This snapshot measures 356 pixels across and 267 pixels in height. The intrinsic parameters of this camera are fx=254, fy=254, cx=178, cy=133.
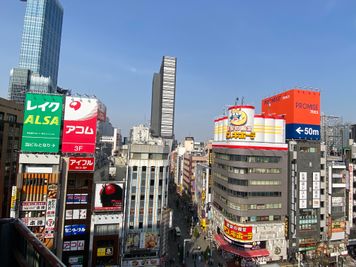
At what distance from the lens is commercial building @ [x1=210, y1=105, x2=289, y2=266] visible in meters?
50.8

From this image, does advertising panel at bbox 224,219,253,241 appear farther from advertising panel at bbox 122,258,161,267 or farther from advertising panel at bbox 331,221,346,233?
advertising panel at bbox 331,221,346,233

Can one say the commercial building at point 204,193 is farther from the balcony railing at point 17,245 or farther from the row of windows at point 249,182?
the balcony railing at point 17,245

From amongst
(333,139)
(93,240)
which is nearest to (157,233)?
(93,240)

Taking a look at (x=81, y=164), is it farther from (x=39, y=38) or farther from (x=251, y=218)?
(x=39, y=38)

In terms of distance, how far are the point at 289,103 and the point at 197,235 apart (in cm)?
3944

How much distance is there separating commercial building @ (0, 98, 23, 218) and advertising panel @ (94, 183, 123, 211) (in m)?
22.9

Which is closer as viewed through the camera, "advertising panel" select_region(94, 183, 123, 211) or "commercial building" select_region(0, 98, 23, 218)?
"advertising panel" select_region(94, 183, 123, 211)

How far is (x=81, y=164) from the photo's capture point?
4059cm

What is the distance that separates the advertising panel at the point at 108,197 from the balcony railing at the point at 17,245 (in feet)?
119

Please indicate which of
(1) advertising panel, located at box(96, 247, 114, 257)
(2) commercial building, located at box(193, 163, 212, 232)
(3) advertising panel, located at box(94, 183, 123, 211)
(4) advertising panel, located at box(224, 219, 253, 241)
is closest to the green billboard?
(3) advertising panel, located at box(94, 183, 123, 211)

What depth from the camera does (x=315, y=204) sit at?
53906 millimetres

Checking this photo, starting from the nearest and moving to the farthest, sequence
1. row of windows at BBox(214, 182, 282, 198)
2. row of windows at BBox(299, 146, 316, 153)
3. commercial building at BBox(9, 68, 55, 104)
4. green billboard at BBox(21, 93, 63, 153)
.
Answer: green billboard at BBox(21, 93, 63, 153) < row of windows at BBox(214, 182, 282, 198) < row of windows at BBox(299, 146, 316, 153) < commercial building at BBox(9, 68, 55, 104)

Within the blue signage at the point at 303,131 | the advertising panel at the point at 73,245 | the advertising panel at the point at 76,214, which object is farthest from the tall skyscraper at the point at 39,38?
the blue signage at the point at 303,131

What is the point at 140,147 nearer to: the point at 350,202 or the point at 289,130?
the point at 289,130
